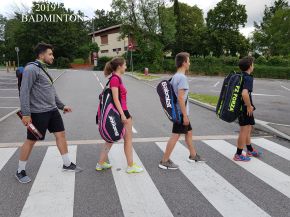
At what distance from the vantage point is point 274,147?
686 cm

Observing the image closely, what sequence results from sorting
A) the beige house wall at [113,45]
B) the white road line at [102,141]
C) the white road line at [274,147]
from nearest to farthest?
the white road line at [274,147] → the white road line at [102,141] → the beige house wall at [113,45]

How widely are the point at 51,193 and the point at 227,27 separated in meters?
55.8

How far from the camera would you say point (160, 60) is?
46.1m

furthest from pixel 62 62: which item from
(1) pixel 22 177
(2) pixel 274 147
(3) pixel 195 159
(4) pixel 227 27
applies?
(1) pixel 22 177

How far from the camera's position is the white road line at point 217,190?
4.02m

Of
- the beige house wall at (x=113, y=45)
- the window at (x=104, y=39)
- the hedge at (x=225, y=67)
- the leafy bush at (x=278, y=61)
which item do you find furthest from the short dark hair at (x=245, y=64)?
the window at (x=104, y=39)

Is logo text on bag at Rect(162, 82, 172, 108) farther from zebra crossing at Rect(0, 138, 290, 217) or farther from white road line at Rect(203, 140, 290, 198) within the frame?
white road line at Rect(203, 140, 290, 198)

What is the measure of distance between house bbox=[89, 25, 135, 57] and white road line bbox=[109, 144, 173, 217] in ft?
178

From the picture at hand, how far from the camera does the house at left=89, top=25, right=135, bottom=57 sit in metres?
60.1

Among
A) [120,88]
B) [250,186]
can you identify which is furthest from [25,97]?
[250,186]

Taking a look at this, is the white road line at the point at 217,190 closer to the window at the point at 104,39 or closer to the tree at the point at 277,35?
the tree at the point at 277,35

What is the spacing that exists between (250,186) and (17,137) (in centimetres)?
534

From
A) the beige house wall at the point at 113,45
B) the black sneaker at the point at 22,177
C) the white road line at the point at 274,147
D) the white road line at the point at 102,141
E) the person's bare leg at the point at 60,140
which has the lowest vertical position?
the white road line at the point at 102,141

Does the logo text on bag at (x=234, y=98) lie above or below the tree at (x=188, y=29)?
below
